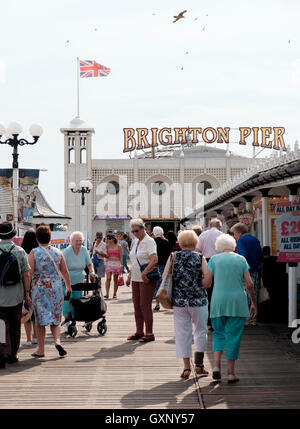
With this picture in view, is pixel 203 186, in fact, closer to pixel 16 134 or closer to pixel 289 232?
pixel 16 134

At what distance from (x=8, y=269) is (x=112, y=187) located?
51079mm

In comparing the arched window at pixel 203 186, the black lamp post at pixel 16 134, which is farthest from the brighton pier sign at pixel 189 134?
the black lamp post at pixel 16 134

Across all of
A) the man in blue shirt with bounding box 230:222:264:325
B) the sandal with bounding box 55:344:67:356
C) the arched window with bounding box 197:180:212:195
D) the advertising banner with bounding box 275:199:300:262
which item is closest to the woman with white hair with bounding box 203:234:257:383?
the sandal with bounding box 55:344:67:356

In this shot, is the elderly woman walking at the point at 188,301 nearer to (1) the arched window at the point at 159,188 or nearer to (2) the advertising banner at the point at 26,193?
(2) the advertising banner at the point at 26,193

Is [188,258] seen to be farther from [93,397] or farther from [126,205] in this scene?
[126,205]

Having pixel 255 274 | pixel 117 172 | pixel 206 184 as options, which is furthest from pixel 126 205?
pixel 255 274

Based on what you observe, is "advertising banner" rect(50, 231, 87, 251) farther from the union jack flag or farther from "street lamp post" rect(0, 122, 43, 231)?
the union jack flag

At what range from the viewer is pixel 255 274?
37.9 feet

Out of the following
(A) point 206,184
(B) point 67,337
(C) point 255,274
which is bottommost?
(B) point 67,337

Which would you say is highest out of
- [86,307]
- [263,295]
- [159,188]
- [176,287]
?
[159,188]

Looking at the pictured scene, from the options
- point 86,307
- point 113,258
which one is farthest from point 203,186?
point 86,307

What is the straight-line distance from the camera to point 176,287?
7883 mm

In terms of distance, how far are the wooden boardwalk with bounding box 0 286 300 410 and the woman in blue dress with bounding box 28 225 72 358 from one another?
0.38 m
